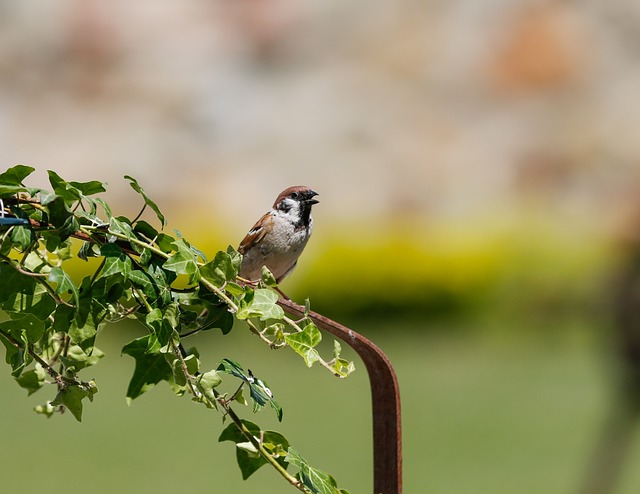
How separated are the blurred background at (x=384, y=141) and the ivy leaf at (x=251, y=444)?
718 cm

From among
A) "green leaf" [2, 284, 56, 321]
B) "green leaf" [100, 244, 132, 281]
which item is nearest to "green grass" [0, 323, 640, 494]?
"green leaf" [2, 284, 56, 321]

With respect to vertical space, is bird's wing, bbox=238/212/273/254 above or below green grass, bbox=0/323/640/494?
above

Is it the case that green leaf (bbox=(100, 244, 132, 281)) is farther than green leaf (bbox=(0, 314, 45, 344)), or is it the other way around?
green leaf (bbox=(0, 314, 45, 344))

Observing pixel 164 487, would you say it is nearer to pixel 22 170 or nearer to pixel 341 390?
pixel 341 390

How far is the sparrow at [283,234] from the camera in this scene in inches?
127

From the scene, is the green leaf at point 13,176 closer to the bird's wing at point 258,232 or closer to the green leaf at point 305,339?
the green leaf at point 305,339

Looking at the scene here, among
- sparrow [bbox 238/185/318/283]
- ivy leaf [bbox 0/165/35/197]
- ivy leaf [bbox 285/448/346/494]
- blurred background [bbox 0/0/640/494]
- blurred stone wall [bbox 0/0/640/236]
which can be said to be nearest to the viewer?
ivy leaf [bbox 0/165/35/197]

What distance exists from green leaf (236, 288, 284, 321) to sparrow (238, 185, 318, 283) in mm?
1799

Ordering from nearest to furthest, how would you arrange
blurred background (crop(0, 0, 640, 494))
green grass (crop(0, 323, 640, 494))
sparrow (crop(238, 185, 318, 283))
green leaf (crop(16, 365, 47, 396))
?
green leaf (crop(16, 365, 47, 396)) < sparrow (crop(238, 185, 318, 283)) < green grass (crop(0, 323, 640, 494)) < blurred background (crop(0, 0, 640, 494))

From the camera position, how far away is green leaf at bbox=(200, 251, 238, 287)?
1.37m

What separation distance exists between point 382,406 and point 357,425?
5947mm

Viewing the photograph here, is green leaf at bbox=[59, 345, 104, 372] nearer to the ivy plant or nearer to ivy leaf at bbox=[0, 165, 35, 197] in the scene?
the ivy plant

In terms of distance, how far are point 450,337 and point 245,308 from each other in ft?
27.7

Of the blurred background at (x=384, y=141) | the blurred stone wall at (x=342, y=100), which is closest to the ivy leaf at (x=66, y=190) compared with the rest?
the blurred background at (x=384, y=141)
